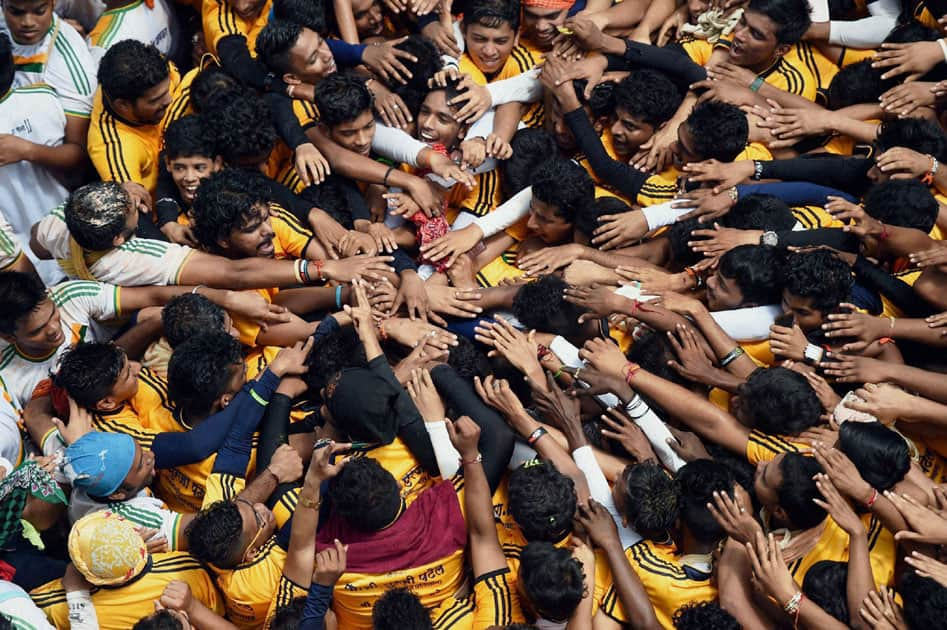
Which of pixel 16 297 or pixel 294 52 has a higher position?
pixel 294 52

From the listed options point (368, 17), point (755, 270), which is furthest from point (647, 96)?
point (368, 17)

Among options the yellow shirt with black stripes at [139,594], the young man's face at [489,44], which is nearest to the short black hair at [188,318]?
the yellow shirt with black stripes at [139,594]

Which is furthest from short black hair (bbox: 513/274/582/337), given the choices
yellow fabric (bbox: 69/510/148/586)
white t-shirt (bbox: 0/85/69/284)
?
white t-shirt (bbox: 0/85/69/284)

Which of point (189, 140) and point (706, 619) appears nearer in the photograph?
point (706, 619)

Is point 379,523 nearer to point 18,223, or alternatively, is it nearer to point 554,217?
point 554,217

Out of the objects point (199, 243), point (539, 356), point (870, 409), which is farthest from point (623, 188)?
point (199, 243)

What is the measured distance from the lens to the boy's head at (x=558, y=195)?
6383 mm

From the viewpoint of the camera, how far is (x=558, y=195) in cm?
639

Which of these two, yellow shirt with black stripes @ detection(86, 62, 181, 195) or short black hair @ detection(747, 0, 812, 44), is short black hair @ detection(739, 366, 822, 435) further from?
yellow shirt with black stripes @ detection(86, 62, 181, 195)

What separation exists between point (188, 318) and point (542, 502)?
2.07 m

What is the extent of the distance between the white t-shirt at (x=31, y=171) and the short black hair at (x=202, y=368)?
171 cm

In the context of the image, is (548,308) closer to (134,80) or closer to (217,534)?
(217,534)

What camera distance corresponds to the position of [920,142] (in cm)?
655

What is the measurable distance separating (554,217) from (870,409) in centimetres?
202
